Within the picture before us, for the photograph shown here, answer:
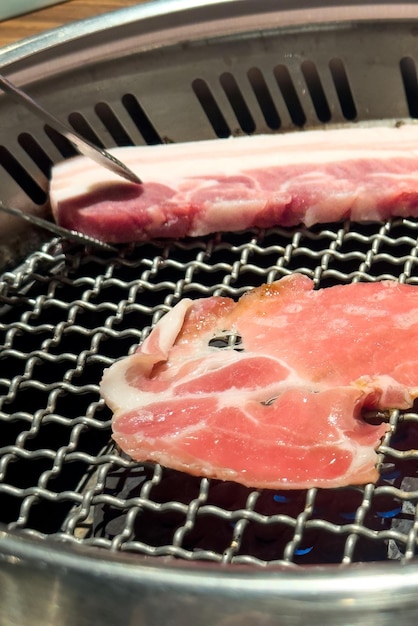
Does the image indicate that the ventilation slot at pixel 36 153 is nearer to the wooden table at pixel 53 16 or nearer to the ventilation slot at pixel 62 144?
the ventilation slot at pixel 62 144

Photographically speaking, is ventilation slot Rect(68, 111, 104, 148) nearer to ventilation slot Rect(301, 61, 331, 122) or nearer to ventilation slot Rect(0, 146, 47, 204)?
ventilation slot Rect(0, 146, 47, 204)

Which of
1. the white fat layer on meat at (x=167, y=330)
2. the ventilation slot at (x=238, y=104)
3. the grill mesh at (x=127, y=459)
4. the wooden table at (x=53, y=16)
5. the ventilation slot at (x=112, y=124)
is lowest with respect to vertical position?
the grill mesh at (x=127, y=459)

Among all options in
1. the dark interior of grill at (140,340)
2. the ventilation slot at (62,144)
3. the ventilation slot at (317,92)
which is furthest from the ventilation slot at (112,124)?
the ventilation slot at (317,92)

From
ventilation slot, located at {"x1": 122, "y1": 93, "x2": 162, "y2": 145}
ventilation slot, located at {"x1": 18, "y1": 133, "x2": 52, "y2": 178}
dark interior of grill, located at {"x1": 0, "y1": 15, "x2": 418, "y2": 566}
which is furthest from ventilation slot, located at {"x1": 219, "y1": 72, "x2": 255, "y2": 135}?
ventilation slot, located at {"x1": 18, "y1": 133, "x2": 52, "y2": 178}

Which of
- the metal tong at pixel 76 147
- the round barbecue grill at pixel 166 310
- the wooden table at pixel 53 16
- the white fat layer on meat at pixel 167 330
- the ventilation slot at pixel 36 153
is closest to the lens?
the round barbecue grill at pixel 166 310

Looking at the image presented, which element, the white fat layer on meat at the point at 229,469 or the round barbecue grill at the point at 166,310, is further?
the white fat layer on meat at the point at 229,469
